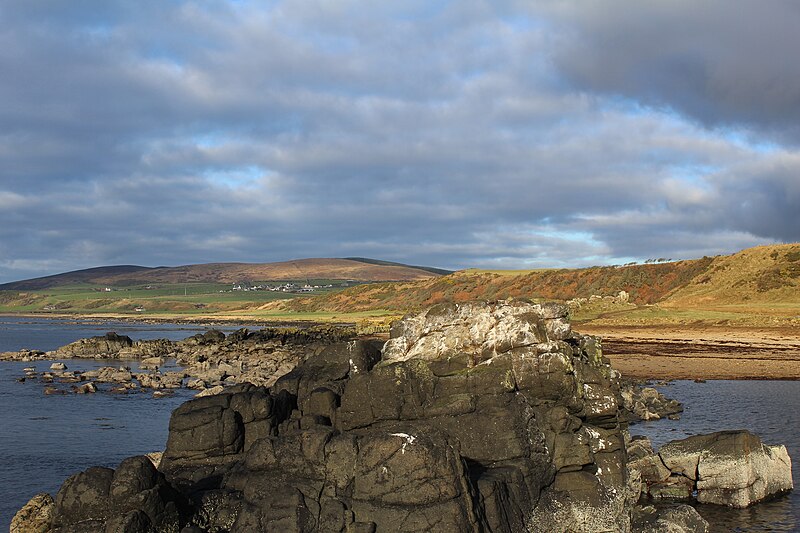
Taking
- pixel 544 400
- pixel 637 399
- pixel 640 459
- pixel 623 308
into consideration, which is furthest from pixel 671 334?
pixel 544 400

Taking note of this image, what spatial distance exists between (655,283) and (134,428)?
357 feet

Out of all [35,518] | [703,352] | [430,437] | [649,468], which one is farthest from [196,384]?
[703,352]

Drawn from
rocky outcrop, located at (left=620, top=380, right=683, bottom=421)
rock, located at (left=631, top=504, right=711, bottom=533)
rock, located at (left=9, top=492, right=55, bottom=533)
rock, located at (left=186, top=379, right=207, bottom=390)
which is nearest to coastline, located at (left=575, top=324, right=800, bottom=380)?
rocky outcrop, located at (left=620, top=380, right=683, bottom=421)

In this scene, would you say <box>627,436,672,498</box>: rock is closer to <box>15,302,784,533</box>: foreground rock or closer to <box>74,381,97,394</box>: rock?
<box>15,302,784,533</box>: foreground rock

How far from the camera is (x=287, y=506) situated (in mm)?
14352

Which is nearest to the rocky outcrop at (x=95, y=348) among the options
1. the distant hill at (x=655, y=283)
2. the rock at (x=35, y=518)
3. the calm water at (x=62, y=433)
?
the calm water at (x=62, y=433)

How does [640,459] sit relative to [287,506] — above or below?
below

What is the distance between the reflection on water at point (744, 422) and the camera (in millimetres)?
19828

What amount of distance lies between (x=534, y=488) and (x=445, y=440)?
11.9ft

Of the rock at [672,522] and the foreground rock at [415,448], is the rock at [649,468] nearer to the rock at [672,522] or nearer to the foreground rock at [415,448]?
the foreground rock at [415,448]

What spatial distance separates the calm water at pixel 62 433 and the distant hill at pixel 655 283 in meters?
56.5

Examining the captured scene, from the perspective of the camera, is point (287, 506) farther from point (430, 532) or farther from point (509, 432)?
point (509, 432)

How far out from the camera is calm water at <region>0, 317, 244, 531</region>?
24984 millimetres

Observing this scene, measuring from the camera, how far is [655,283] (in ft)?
411
